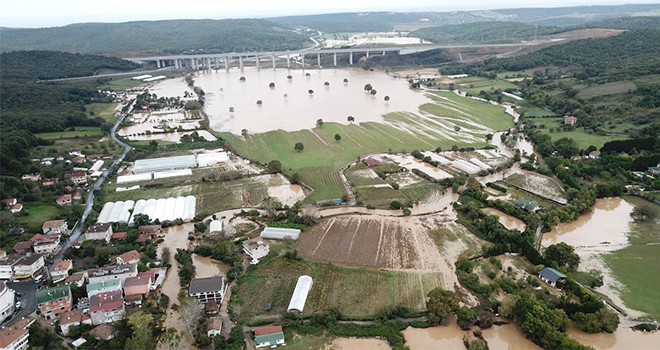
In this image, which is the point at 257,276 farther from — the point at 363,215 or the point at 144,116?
the point at 144,116

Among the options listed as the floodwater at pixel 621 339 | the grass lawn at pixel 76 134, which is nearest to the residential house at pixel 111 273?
the floodwater at pixel 621 339

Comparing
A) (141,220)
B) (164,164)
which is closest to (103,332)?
(141,220)

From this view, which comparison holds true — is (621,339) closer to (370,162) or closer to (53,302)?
(370,162)

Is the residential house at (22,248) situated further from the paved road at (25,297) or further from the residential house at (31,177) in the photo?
the residential house at (31,177)

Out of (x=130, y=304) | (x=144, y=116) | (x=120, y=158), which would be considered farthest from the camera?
(x=144, y=116)

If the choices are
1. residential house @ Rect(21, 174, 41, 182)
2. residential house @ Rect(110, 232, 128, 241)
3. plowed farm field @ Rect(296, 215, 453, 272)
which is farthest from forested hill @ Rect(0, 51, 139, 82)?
plowed farm field @ Rect(296, 215, 453, 272)

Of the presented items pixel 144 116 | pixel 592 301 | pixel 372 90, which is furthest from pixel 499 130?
pixel 144 116
